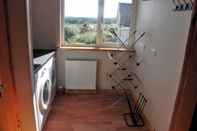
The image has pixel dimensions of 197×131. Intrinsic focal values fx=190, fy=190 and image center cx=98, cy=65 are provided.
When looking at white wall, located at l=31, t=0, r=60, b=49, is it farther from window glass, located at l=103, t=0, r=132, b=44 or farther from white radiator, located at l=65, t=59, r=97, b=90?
window glass, located at l=103, t=0, r=132, b=44

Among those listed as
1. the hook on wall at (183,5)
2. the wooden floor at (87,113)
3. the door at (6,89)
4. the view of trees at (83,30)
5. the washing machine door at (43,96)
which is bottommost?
the wooden floor at (87,113)

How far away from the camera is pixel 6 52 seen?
124 centimetres

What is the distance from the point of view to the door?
119 centimetres

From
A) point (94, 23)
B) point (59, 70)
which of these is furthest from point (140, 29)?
point (59, 70)

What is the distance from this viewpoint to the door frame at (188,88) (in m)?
1.17

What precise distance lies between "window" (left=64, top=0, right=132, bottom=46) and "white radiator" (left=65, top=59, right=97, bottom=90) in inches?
14.9

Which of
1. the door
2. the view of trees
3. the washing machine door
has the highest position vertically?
the view of trees

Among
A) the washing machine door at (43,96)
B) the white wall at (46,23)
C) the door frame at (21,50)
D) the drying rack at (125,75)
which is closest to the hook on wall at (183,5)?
the drying rack at (125,75)

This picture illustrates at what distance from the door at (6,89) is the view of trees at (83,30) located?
7.59 feet

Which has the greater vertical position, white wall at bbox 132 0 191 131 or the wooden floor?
white wall at bbox 132 0 191 131

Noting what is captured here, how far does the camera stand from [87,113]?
300 cm

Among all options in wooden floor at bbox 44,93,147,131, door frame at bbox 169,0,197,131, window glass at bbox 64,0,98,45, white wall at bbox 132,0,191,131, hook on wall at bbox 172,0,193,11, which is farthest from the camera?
window glass at bbox 64,0,98,45

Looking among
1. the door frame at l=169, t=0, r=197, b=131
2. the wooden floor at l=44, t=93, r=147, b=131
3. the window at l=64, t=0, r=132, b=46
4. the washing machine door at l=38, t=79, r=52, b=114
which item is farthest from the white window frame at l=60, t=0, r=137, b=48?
the door frame at l=169, t=0, r=197, b=131

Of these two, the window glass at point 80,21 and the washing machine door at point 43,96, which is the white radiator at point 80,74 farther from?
the washing machine door at point 43,96
